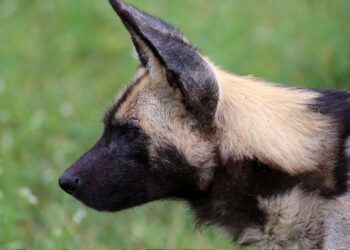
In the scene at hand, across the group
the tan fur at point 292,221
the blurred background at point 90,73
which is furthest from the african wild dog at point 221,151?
the blurred background at point 90,73

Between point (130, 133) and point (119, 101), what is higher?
point (119, 101)

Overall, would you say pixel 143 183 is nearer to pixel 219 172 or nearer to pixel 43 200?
pixel 219 172

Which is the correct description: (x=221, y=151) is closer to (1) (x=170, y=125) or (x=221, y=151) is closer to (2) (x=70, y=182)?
(1) (x=170, y=125)

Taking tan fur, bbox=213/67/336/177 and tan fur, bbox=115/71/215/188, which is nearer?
tan fur, bbox=213/67/336/177

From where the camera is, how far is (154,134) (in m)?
4.32

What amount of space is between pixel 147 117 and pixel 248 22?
4.41m

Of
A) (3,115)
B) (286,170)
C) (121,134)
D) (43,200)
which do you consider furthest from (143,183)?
(3,115)

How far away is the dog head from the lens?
414 cm

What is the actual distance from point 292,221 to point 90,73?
457 centimetres

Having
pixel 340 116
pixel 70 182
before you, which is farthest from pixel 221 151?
pixel 70 182

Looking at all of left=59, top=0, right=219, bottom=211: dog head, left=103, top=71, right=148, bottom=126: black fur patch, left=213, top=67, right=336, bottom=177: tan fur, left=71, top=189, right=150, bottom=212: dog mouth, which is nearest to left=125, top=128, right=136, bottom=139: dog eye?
left=59, top=0, right=219, bottom=211: dog head

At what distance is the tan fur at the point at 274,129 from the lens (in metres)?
4.13

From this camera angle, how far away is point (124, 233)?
617cm

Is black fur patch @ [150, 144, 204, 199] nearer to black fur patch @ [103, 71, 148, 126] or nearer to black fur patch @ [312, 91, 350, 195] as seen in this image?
black fur patch @ [103, 71, 148, 126]
